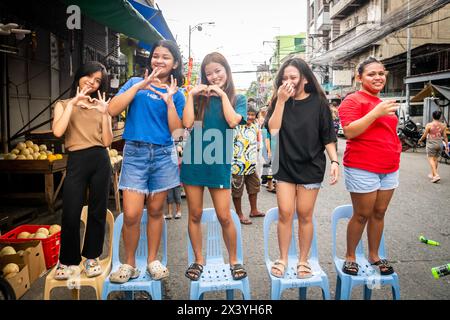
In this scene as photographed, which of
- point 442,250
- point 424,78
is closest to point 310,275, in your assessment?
point 442,250

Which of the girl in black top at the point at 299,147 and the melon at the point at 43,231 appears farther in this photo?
the melon at the point at 43,231

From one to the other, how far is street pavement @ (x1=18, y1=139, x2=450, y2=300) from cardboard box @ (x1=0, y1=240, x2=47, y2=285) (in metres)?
0.10

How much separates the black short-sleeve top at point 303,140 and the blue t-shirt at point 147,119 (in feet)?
3.25

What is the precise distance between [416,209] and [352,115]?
15.4 feet

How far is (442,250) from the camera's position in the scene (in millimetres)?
4676

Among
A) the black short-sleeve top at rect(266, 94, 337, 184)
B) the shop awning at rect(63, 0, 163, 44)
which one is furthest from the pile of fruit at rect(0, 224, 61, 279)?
the shop awning at rect(63, 0, 163, 44)

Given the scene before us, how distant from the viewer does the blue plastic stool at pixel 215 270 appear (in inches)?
110

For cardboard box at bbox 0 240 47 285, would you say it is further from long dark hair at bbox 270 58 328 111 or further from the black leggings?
long dark hair at bbox 270 58 328 111

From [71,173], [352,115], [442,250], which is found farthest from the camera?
[442,250]

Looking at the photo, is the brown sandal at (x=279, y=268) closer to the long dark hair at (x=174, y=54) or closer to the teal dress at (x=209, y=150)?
the teal dress at (x=209, y=150)

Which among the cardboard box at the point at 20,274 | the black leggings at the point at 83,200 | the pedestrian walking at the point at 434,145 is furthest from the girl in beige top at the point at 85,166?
the pedestrian walking at the point at 434,145

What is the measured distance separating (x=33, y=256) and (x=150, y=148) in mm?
1969
